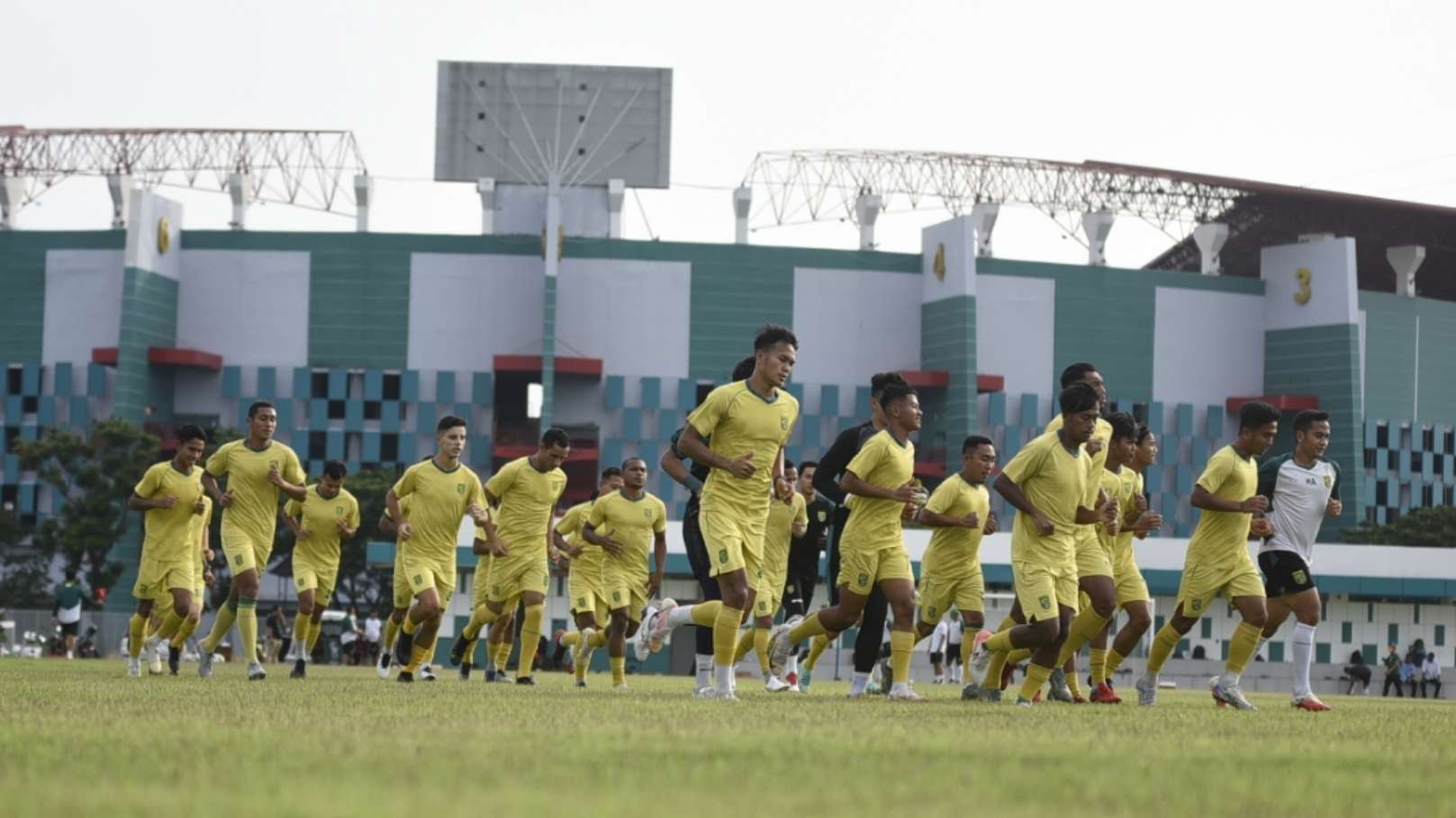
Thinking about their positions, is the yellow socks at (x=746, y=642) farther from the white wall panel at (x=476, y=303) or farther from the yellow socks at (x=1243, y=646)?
the white wall panel at (x=476, y=303)

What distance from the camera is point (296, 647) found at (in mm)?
23125

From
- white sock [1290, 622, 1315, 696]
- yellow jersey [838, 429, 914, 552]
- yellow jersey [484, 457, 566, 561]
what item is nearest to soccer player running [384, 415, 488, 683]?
yellow jersey [484, 457, 566, 561]

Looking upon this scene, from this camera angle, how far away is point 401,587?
74.8 ft

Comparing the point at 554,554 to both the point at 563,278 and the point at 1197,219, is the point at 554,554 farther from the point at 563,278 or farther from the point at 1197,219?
the point at 1197,219

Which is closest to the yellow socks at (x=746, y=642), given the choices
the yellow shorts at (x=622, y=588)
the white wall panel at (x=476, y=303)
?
the yellow shorts at (x=622, y=588)

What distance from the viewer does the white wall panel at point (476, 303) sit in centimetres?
8469

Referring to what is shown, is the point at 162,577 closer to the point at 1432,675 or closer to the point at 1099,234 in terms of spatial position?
the point at 1432,675

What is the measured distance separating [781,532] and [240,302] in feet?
217

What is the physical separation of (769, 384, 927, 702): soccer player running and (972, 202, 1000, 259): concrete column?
72.9 m

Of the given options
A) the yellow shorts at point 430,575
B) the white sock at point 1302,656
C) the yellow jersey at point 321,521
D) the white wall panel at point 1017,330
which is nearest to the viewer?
the white sock at point 1302,656

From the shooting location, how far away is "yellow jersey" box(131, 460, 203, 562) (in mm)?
21672

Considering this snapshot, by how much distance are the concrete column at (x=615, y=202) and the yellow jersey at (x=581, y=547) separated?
2459 inches

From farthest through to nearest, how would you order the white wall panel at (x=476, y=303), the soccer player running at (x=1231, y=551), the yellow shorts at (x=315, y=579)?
the white wall panel at (x=476, y=303) < the yellow shorts at (x=315, y=579) < the soccer player running at (x=1231, y=551)

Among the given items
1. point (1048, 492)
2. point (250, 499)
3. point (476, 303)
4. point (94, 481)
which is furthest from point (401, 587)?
point (476, 303)
